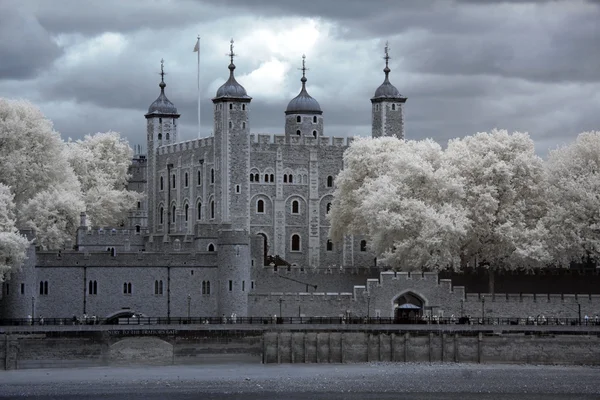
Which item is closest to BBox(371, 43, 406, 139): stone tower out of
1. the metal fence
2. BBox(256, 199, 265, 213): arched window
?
BBox(256, 199, 265, 213): arched window

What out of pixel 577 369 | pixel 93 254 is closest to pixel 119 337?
pixel 93 254

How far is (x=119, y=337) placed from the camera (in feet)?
309

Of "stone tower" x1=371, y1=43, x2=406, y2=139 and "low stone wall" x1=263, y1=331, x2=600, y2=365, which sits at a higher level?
"stone tower" x1=371, y1=43, x2=406, y2=139

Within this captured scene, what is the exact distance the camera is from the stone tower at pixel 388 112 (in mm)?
139625

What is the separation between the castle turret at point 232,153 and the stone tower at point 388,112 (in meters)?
10.8

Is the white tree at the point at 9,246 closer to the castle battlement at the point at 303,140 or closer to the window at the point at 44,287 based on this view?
the window at the point at 44,287

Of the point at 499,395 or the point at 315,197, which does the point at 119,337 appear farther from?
the point at 315,197

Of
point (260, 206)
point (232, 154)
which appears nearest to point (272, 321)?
point (232, 154)

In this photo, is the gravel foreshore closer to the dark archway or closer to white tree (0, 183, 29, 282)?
the dark archway

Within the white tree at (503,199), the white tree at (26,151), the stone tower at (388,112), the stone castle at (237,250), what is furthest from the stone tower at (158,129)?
the white tree at (503,199)

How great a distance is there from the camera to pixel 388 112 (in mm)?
140125

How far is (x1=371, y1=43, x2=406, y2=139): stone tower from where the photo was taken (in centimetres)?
13962

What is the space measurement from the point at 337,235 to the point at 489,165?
17.6 metres

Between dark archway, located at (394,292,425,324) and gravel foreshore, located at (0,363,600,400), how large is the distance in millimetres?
5907
